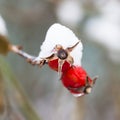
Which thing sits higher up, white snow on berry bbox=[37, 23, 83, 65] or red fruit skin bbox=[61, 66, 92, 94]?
white snow on berry bbox=[37, 23, 83, 65]

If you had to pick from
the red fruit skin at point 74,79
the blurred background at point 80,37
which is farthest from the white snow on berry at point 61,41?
the blurred background at point 80,37

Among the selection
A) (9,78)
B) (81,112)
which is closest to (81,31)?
(81,112)

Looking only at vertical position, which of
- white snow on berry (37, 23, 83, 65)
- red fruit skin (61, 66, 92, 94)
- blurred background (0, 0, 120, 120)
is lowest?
red fruit skin (61, 66, 92, 94)

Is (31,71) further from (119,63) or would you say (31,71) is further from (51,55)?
(51,55)

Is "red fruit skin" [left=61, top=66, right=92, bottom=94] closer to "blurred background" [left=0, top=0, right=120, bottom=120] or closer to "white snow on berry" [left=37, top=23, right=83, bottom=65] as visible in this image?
"white snow on berry" [left=37, top=23, right=83, bottom=65]

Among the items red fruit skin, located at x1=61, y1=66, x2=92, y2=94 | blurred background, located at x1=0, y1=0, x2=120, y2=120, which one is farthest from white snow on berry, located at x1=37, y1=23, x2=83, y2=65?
blurred background, located at x1=0, y1=0, x2=120, y2=120

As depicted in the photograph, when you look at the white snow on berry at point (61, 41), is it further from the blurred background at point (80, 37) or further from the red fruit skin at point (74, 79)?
the blurred background at point (80, 37)
